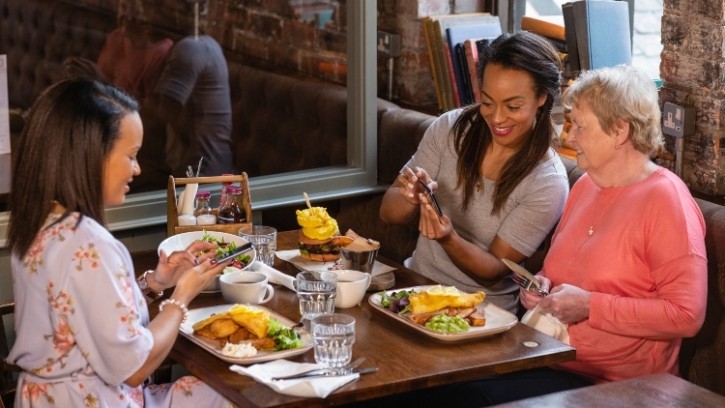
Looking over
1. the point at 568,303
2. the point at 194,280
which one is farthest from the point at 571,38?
the point at 194,280

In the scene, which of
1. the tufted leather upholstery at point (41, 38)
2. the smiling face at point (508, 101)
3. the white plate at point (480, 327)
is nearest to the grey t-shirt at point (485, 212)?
the smiling face at point (508, 101)

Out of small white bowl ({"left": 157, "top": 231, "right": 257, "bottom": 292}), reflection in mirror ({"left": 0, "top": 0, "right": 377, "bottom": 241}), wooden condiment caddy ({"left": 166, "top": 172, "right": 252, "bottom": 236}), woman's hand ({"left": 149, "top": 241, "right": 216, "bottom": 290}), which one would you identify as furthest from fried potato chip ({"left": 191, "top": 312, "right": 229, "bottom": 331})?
reflection in mirror ({"left": 0, "top": 0, "right": 377, "bottom": 241})

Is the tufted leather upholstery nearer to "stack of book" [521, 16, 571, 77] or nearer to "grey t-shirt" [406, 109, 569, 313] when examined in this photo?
"grey t-shirt" [406, 109, 569, 313]

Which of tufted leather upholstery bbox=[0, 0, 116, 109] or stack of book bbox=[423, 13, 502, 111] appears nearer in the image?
tufted leather upholstery bbox=[0, 0, 116, 109]

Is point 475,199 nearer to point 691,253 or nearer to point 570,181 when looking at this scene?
point 570,181

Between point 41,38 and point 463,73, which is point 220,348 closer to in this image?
point 41,38

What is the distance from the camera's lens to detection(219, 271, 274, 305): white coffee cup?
2562 millimetres

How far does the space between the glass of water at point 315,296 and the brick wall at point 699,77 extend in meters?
1.18

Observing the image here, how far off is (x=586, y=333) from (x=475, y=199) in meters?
0.58

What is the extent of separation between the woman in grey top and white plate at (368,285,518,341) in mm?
373

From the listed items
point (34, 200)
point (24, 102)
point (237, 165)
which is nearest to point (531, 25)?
point (237, 165)

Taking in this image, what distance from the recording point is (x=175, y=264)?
252cm

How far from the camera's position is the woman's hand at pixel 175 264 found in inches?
99.0

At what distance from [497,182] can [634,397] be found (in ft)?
3.48
